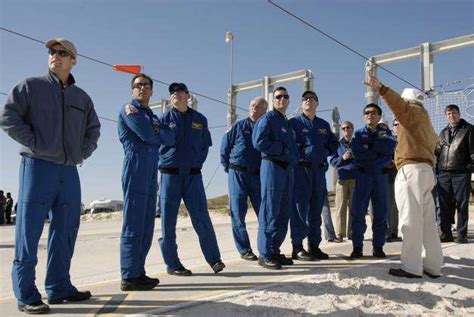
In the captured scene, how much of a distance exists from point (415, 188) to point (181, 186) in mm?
2337

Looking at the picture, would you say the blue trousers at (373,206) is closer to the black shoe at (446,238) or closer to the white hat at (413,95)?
the white hat at (413,95)

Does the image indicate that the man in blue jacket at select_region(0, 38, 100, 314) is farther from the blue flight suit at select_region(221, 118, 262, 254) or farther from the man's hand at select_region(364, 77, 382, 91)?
the man's hand at select_region(364, 77, 382, 91)

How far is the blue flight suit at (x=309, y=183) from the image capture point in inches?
217

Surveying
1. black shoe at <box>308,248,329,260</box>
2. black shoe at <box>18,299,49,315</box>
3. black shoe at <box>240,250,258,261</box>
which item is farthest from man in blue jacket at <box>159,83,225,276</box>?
black shoe at <box>18,299,49,315</box>

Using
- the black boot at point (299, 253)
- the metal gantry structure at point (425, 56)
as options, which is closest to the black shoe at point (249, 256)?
the black boot at point (299, 253)

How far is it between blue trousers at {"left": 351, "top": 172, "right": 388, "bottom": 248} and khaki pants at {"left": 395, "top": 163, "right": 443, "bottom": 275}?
98cm

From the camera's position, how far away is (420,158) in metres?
4.66

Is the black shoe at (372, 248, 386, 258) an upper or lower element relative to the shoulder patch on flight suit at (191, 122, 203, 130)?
lower

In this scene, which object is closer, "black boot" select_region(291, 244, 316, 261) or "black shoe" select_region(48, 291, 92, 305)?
"black shoe" select_region(48, 291, 92, 305)

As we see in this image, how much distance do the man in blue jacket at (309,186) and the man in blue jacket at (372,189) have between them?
0.41 meters

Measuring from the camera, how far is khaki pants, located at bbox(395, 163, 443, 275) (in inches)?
179

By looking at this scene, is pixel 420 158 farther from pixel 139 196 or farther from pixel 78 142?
pixel 78 142

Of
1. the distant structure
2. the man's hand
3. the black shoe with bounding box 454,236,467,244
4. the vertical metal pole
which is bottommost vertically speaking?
the distant structure

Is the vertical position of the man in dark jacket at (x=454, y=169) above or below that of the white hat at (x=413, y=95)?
below
